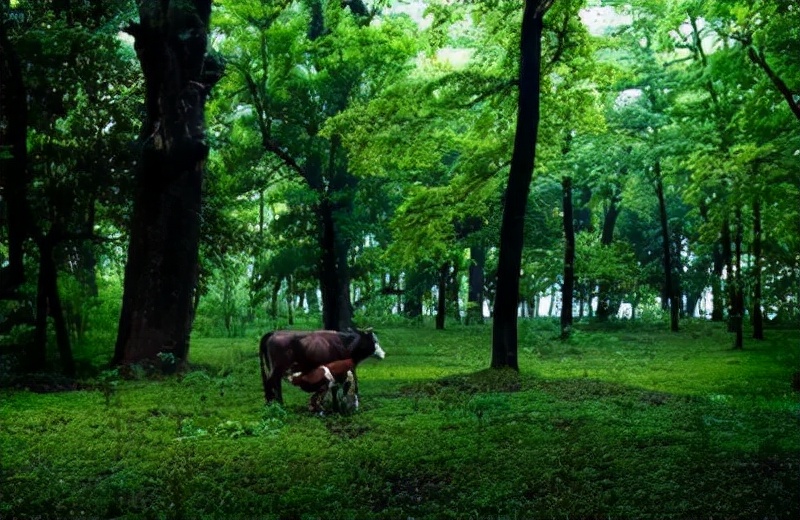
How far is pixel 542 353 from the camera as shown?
18.8 meters

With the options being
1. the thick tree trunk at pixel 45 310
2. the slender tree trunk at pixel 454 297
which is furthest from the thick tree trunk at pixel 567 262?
the thick tree trunk at pixel 45 310

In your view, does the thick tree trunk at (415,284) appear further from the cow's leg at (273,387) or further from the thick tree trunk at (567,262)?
the cow's leg at (273,387)

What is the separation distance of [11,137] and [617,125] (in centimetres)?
2096

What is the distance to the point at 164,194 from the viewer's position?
1265 cm

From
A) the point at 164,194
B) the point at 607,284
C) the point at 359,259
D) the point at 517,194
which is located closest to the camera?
the point at 517,194

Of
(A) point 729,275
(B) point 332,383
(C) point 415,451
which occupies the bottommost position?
(C) point 415,451

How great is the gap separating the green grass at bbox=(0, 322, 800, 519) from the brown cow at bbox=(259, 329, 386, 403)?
2.18 ft

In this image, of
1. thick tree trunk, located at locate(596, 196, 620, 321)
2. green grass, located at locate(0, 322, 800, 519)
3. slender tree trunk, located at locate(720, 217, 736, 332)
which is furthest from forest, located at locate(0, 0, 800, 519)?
thick tree trunk, located at locate(596, 196, 620, 321)

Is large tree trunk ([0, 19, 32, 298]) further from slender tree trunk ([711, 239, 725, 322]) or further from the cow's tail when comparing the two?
slender tree trunk ([711, 239, 725, 322])

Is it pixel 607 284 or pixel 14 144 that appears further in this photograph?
pixel 607 284

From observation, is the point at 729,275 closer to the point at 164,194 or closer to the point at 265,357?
the point at 265,357

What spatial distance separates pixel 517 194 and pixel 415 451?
6.72 metres

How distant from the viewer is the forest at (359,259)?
6.02 meters

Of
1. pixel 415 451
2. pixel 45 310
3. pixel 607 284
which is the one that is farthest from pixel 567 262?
pixel 415 451
